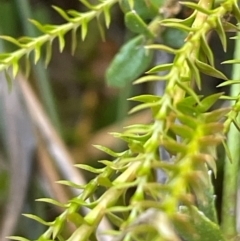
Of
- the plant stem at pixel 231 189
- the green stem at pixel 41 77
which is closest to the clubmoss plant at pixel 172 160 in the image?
the plant stem at pixel 231 189

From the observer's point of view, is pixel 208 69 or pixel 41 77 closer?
pixel 208 69

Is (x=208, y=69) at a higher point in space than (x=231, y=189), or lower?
higher

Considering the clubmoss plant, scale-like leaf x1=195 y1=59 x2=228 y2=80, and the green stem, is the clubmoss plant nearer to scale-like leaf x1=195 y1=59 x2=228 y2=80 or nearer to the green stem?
scale-like leaf x1=195 y1=59 x2=228 y2=80

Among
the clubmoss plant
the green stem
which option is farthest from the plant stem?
the green stem

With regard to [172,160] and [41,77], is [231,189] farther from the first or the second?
[41,77]

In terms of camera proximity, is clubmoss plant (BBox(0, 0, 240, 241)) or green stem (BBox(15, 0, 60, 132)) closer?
clubmoss plant (BBox(0, 0, 240, 241))

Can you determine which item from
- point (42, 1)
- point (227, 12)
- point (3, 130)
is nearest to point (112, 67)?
point (227, 12)

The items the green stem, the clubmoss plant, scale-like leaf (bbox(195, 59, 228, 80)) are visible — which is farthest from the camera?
the green stem

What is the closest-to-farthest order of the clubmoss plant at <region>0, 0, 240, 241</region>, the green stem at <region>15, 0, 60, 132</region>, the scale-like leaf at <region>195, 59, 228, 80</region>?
1. the clubmoss plant at <region>0, 0, 240, 241</region>
2. the scale-like leaf at <region>195, 59, 228, 80</region>
3. the green stem at <region>15, 0, 60, 132</region>

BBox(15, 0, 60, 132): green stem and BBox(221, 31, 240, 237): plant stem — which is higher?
BBox(15, 0, 60, 132): green stem

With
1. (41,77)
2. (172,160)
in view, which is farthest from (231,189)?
(41,77)

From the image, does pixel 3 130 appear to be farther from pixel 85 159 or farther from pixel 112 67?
pixel 112 67

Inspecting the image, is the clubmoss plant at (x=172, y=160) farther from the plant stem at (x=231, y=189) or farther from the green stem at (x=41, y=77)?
the green stem at (x=41, y=77)
